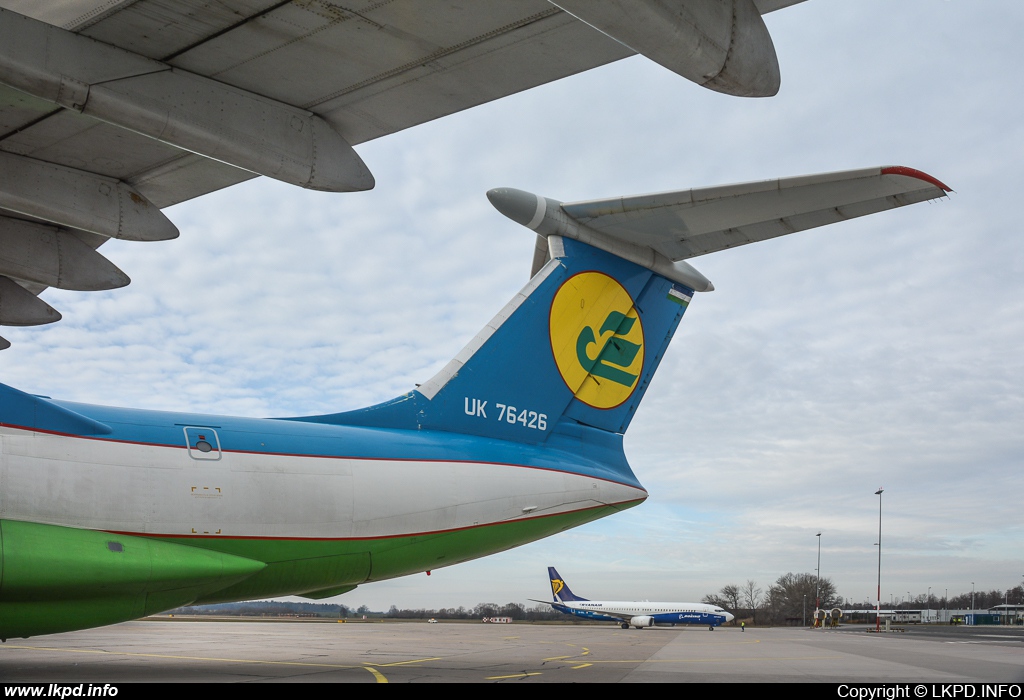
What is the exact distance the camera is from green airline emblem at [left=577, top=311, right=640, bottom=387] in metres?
8.91

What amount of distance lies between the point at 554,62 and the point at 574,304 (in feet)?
12.8

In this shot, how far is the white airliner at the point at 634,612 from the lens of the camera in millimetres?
48344

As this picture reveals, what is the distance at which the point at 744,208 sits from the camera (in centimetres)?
752

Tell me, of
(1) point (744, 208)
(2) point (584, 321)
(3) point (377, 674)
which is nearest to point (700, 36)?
(1) point (744, 208)

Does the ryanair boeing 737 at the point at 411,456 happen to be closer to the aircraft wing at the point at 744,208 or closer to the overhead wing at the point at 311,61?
the aircraft wing at the point at 744,208

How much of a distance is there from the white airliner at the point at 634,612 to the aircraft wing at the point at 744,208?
42.9 m

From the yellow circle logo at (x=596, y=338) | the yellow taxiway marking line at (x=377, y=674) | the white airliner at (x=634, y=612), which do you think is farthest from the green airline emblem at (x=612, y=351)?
the white airliner at (x=634, y=612)

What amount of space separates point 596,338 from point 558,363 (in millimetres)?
554

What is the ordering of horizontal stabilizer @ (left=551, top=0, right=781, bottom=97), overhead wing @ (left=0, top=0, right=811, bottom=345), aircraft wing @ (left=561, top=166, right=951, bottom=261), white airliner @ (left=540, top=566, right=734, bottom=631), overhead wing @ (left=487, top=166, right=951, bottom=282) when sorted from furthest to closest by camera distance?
1. white airliner @ (left=540, top=566, right=734, bottom=631)
2. overhead wing @ (left=487, top=166, right=951, bottom=282)
3. aircraft wing @ (left=561, top=166, right=951, bottom=261)
4. overhead wing @ (left=0, top=0, right=811, bottom=345)
5. horizontal stabilizer @ (left=551, top=0, right=781, bottom=97)

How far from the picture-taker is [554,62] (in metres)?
5.14

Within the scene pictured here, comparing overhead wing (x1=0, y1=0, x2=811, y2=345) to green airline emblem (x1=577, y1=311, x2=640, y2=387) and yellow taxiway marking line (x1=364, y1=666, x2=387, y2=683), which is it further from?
yellow taxiway marking line (x1=364, y1=666, x2=387, y2=683)

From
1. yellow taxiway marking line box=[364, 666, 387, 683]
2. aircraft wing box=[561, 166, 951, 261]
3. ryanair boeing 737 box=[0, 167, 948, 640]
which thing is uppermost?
aircraft wing box=[561, 166, 951, 261]

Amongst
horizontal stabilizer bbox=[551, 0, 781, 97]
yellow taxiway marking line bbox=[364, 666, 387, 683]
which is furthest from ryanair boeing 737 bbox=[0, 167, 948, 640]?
horizontal stabilizer bbox=[551, 0, 781, 97]

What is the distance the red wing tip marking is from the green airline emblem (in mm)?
3521
